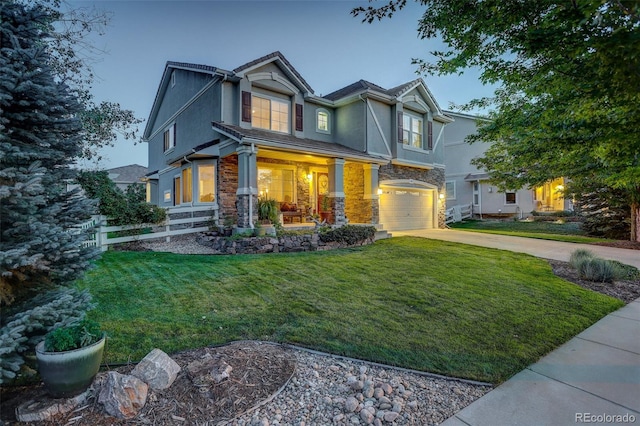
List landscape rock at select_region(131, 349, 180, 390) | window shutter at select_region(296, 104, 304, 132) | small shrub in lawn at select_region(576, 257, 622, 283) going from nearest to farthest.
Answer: landscape rock at select_region(131, 349, 180, 390) < small shrub in lawn at select_region(576, 257, 622, 283) < window shutter at select_region(296, 104, 304, 132)

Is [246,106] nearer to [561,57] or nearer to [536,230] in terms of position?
[561,57]

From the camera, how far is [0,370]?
6.50 ft

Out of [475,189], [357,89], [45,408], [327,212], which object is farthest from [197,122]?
[475,189]

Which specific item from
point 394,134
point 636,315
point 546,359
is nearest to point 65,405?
point 546,359

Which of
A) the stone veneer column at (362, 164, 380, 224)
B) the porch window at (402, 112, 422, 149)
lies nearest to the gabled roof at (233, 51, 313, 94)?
the stone veneer column at (362, 164, 380, 224)

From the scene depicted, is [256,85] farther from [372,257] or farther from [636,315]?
[636,315]

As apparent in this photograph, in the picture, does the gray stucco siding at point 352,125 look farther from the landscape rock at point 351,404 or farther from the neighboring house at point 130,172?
the neighboring house at point 130,172

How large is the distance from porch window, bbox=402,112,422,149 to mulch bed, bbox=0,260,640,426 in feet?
45.1

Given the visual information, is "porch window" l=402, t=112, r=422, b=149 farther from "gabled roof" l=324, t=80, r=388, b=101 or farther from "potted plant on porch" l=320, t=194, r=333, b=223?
"potted plant on porch" l=320, t=194, r=333, b=223

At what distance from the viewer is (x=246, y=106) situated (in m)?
11.5

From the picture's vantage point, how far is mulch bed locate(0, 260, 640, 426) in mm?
2207

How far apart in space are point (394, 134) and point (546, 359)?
1256cm

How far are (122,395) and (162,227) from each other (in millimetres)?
9759

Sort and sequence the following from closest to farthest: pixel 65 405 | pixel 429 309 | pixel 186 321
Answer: pixel 65 405
pixel 186 321
pixel 429 309
